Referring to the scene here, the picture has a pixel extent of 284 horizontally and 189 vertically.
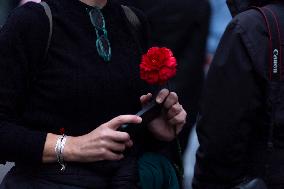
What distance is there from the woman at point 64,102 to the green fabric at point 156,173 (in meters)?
0.05

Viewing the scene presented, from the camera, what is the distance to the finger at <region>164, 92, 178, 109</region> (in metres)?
2.50

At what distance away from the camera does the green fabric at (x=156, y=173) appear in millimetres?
2471

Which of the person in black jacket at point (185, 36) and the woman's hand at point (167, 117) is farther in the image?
the person in black jacket at point (185, 36)

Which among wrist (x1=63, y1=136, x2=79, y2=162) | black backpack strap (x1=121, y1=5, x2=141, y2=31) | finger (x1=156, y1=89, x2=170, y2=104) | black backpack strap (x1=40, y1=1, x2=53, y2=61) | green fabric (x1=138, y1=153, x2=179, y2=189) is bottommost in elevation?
green fabric (x1=138, y1=153, x2=179, y2=189)

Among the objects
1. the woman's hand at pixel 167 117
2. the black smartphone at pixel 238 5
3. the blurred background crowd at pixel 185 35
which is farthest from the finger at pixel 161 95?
the blurred background crowd at pixel 185 35

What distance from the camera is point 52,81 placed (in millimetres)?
2342

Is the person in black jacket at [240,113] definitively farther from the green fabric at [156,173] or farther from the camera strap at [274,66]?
the green fabric at [156,173]

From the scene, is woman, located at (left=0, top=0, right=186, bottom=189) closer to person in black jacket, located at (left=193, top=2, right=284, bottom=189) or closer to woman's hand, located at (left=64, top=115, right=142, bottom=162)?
woman's hand, located at (left=64, top=115, right=142, bottom=162)

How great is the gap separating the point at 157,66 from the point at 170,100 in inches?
7.1

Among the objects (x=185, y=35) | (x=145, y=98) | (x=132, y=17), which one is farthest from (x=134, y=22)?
(x=185, y=35)

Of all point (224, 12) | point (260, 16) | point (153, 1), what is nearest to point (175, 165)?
point (260, 16)

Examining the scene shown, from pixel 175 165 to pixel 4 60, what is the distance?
0.78 metres

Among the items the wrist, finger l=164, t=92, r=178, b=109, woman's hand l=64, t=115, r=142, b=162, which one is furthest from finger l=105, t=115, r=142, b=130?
finger l=164, t=92, r=178, b=109

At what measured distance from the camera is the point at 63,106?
7.73ft
